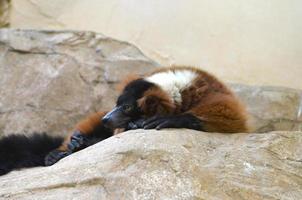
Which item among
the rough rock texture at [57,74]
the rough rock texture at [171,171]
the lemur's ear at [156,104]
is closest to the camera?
the rough rock texture at [171,171]

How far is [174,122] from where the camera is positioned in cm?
323

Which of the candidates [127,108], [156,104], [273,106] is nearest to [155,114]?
[156,104]

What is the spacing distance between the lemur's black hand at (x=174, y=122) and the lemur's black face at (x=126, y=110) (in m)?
0.23

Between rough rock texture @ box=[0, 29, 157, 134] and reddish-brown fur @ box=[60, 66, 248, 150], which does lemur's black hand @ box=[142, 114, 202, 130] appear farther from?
rough rock texture @ box=[0, 29, 157, 134]

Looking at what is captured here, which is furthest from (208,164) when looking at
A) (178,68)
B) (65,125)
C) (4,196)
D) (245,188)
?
(65,125)

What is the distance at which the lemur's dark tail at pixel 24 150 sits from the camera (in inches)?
139

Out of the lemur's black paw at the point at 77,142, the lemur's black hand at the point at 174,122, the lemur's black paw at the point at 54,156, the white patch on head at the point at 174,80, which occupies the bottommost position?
the lemur's black paw at the point at 54,156

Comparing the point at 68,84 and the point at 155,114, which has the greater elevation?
the point at 155,114

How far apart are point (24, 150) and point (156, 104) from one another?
88cm

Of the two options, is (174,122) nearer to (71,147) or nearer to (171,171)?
(171,171)

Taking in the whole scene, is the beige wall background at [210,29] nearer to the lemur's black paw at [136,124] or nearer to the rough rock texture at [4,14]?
the rough rock texture at [4,14]

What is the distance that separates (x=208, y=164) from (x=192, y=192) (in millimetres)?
313

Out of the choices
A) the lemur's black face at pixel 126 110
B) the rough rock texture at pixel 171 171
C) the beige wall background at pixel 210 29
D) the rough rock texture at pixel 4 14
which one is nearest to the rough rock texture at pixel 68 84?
the beige wall background at pixel 210 29

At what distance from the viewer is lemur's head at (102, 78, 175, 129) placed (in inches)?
137
